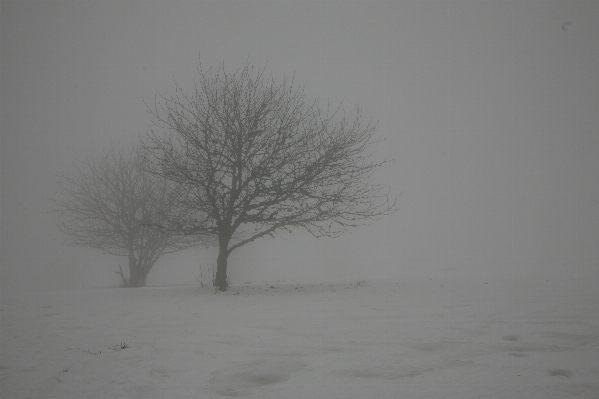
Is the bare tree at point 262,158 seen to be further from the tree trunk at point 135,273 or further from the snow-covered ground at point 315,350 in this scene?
the tree trunk at point 135,273

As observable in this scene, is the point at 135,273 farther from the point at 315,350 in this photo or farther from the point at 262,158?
the point at 315,350

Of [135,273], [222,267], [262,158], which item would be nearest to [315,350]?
[222,267]

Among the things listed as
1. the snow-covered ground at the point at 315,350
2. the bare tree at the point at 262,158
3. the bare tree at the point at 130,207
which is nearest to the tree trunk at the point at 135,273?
the bare tree at the point at 130,207

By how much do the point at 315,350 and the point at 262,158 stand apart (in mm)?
9763

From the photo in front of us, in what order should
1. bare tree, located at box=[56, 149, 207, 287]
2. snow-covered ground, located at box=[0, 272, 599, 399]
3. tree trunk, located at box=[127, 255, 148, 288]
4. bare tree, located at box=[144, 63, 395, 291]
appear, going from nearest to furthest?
snow-covered ground, located at box=[0, 272, 599, 399] < bare tree, located at box=[144, 63, 395, 291] < bare tree, located at box=[56, 149, 207, 287] < tree trunk, located at box=[127, 255, 148, 288]

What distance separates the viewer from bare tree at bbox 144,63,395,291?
44.6 feet

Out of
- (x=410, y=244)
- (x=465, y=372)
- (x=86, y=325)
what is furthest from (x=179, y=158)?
(x=410, y=244)

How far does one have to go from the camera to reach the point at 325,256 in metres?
64.1

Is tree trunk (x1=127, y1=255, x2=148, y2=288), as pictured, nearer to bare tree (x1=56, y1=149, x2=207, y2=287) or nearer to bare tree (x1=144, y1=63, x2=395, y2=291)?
bare tree (x1=56, y1=149, x2=207, y2=287)

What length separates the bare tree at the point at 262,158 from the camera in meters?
13.6

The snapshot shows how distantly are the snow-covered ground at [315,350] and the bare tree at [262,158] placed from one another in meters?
5.08

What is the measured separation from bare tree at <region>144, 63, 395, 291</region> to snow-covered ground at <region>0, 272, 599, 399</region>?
16.7ft

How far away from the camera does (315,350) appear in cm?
519

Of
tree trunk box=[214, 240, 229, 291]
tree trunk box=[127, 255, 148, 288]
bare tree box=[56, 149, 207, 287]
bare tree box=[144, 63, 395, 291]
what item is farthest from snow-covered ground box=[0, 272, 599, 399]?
tree trunk box=[127, 255, 148, 288]
